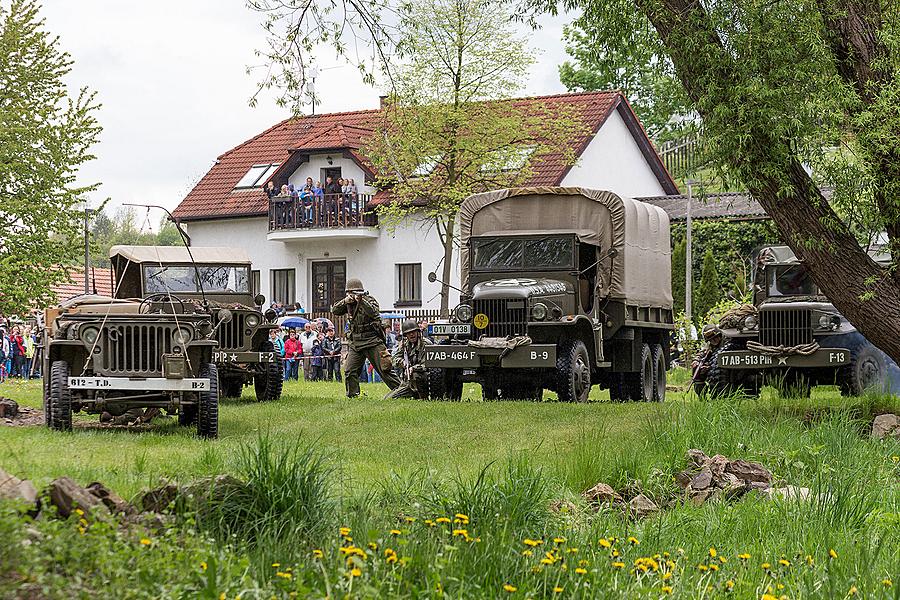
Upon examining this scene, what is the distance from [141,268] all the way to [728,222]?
26.8m

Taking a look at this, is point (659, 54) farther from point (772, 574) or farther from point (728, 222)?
→ point (728, 222)

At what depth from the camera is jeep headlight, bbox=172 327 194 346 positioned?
13.1 m

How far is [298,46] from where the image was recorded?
14125 millimetres

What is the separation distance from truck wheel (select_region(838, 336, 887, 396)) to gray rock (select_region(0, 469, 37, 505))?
524 inches

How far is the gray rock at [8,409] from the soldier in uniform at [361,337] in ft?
20.0

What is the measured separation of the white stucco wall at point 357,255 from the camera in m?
41.9

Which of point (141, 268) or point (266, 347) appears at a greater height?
point (141, 268)

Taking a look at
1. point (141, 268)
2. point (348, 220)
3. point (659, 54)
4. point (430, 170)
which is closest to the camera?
point (659, 54)

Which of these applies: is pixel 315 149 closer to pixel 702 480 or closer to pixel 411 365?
pixel 411 365

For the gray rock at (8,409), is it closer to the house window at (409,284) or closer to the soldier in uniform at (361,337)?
the soldier in uniform at (361,337)

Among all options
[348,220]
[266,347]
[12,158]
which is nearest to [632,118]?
[348,220]

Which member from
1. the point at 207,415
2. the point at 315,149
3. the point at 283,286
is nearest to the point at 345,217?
the point at 315,149

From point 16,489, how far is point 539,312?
12.3 m

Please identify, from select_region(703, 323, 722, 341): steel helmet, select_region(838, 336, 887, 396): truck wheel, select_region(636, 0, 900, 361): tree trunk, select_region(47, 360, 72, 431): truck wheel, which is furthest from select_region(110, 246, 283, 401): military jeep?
select_region(838, 336, 887, 396): truck wheel
